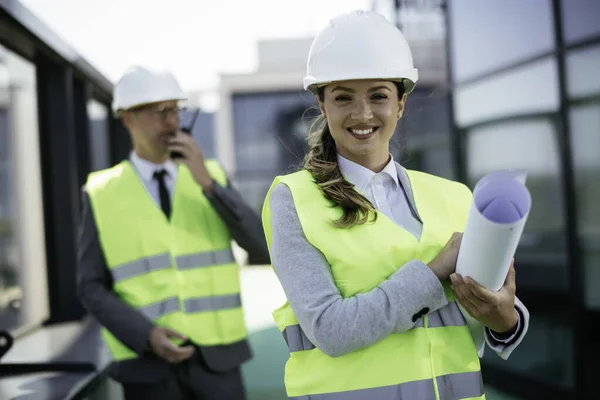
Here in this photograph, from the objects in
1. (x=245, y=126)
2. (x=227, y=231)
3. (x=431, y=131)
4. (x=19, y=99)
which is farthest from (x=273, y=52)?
(x=227, y=231)

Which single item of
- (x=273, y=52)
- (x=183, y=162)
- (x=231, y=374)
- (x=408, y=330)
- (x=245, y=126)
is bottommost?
(x=231, y=374)

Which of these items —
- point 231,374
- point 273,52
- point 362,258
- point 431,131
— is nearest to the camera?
point 362,258

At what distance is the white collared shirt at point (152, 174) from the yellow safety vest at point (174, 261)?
0.06 m

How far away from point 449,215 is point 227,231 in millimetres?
1511

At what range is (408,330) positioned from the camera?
1.51 meters

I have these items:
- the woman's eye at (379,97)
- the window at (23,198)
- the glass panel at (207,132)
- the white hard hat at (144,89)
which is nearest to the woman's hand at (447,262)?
the woman's eye at (379,97)

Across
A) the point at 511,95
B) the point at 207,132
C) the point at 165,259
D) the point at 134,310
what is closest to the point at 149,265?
the point at 165,259

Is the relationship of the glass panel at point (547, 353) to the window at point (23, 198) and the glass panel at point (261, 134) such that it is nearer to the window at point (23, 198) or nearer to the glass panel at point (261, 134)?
the window at point (23, 198)

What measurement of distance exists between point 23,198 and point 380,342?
420 cm

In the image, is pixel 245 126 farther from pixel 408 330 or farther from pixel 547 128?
pixel 408 330

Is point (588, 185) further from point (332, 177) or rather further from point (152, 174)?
point (332, 177)

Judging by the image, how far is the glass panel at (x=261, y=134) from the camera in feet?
63.8

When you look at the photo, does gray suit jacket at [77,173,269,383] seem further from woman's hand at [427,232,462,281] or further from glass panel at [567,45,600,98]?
glass panel at [567,45,600,98]

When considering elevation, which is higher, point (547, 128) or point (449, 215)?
point (547, 128)
